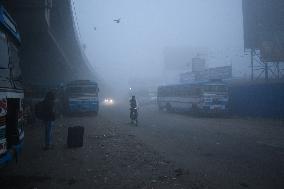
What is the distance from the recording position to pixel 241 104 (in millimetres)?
26641

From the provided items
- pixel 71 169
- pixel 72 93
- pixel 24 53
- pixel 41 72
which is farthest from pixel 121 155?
pixel 41 72

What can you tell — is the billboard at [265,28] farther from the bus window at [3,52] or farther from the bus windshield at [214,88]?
the bus window at [3,52]

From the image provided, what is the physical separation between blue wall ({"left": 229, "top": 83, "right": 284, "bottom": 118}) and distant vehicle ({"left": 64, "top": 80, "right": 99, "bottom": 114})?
1286cm

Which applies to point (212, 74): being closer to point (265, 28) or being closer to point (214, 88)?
point (265, 28)

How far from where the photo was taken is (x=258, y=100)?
24906mm

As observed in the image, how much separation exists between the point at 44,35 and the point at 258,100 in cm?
1815

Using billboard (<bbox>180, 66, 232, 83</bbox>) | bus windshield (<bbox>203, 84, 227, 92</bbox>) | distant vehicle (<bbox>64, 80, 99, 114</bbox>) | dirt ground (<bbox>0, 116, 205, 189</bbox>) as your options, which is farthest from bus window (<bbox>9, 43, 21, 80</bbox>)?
billboard (<bbox>180, 66, 232, 83</bbox>)

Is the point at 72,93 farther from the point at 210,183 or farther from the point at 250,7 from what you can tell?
the point at 250,7

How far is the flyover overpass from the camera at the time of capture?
1703cm

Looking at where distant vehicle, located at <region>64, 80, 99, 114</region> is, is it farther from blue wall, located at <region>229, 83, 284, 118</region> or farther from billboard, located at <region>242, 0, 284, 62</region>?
billboard, located at <region>242, 0, 284, 62</region>

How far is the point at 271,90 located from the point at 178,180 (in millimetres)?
19373

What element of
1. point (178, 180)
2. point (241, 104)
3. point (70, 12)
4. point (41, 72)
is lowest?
point (178, 180)

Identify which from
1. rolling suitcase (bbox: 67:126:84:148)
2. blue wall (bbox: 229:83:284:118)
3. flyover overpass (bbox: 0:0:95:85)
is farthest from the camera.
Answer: blue wall (bbox: 229:83:284:118)

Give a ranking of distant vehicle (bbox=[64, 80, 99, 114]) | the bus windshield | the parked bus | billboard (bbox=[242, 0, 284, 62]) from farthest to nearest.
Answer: billboard (bbox=[242, 0, 284, 62]) < distant vehicle (bbox=[64, 80, 99, 114]) < the bus windshield < the parked bus
